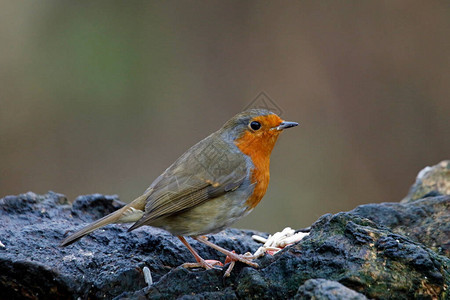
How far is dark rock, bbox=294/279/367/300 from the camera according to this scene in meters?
2.42

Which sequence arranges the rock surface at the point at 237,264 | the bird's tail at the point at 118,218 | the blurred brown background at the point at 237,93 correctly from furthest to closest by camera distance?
the blurred brown background at the point at 237,93 → the bird's tail at the point at 118,218 → the rock surface at the point at 237,264

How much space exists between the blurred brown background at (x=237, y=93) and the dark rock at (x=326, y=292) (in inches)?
205

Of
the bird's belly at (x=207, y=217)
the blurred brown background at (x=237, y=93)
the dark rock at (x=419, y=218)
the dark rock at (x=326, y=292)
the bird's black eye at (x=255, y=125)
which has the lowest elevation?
the dark rock at (x=326, y=292)

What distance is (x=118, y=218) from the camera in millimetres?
3605

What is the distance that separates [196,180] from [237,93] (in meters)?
4.78

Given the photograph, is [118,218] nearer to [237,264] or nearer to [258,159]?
[237,264]

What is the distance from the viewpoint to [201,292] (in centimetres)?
292

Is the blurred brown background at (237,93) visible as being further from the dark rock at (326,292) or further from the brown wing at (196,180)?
the dark rock at (326,292)

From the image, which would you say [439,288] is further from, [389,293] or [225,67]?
[225,67]

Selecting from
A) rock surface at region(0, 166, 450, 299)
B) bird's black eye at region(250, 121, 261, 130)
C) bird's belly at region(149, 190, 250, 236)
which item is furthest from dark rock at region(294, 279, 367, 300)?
bird's black eye at region(250, 121, 261, 130)

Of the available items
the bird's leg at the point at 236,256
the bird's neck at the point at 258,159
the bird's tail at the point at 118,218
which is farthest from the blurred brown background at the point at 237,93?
the bird's tail at the point at 118,218

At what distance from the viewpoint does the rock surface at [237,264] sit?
2736mm

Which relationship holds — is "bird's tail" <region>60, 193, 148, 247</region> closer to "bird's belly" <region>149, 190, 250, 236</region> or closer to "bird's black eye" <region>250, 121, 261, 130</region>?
"bird's belly" <region>149, 190, 250, 236</region>

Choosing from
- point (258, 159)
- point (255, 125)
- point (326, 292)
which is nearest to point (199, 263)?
point (258, 159)
